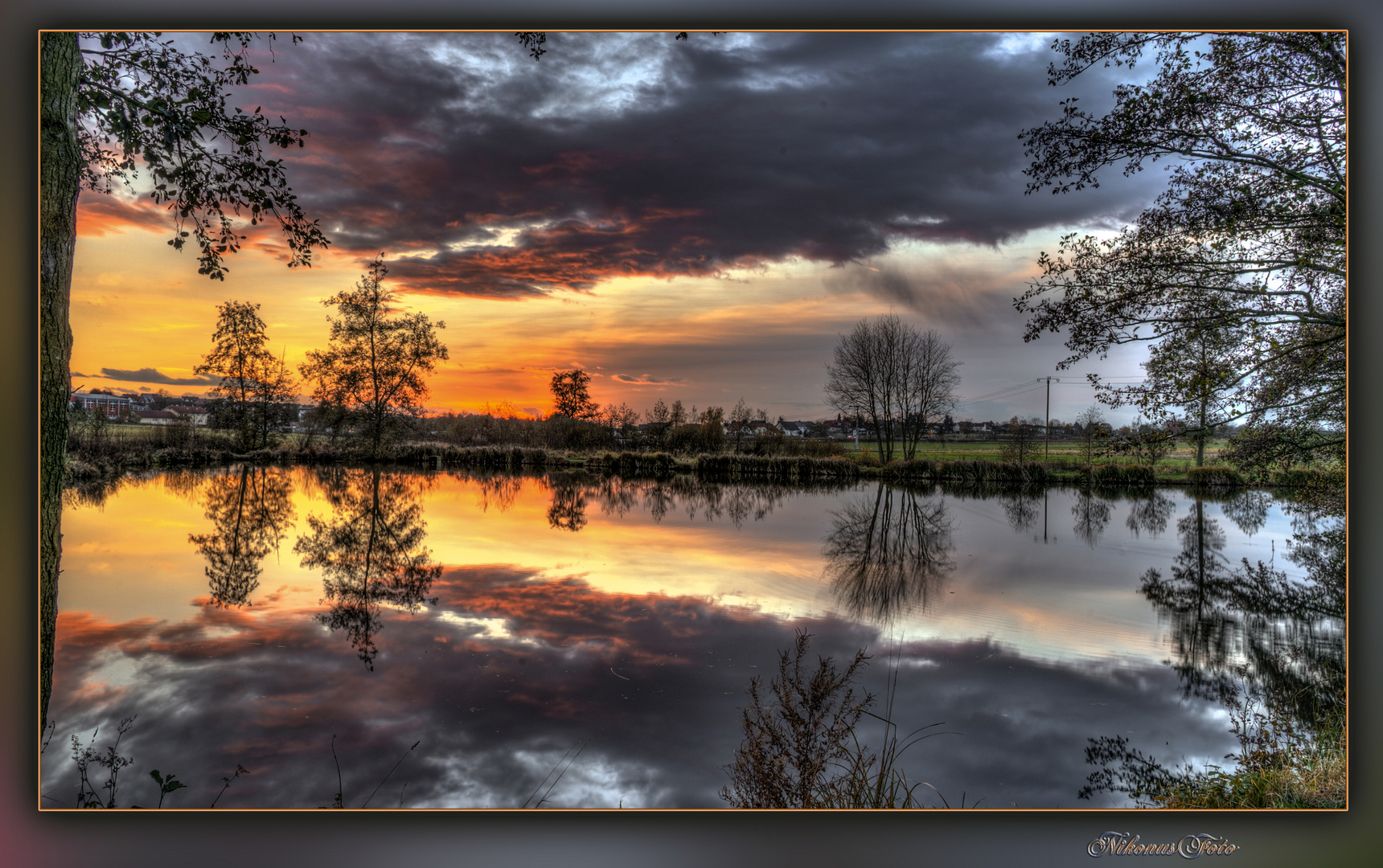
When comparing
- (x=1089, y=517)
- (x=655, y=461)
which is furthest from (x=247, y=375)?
(x=1089, y=517)

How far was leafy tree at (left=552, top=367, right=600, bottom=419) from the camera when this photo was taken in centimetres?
794

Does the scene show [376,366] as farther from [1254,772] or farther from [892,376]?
[1254,772]

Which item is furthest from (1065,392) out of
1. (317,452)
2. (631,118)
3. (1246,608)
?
(317,452)

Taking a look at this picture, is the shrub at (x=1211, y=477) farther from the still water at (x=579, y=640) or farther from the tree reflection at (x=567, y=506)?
the tree reflection at (x=567, y=506)

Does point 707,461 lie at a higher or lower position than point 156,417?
lower

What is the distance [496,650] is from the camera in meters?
5.19

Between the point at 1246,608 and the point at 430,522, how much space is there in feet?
37.7

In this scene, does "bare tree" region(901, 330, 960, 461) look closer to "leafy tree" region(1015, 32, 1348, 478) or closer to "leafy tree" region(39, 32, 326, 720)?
"leafy tree" region(1015, 32, 1348, 478)

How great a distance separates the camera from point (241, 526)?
773 centimetres

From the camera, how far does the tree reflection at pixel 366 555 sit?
576 cm

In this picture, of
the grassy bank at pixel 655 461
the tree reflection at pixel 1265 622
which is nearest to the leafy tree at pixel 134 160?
the grassy bank at pixel 655 461

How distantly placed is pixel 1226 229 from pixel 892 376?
6.81 metres

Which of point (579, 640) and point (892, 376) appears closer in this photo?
point (579, 640)

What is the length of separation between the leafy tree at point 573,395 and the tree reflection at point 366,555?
3.14 metres
